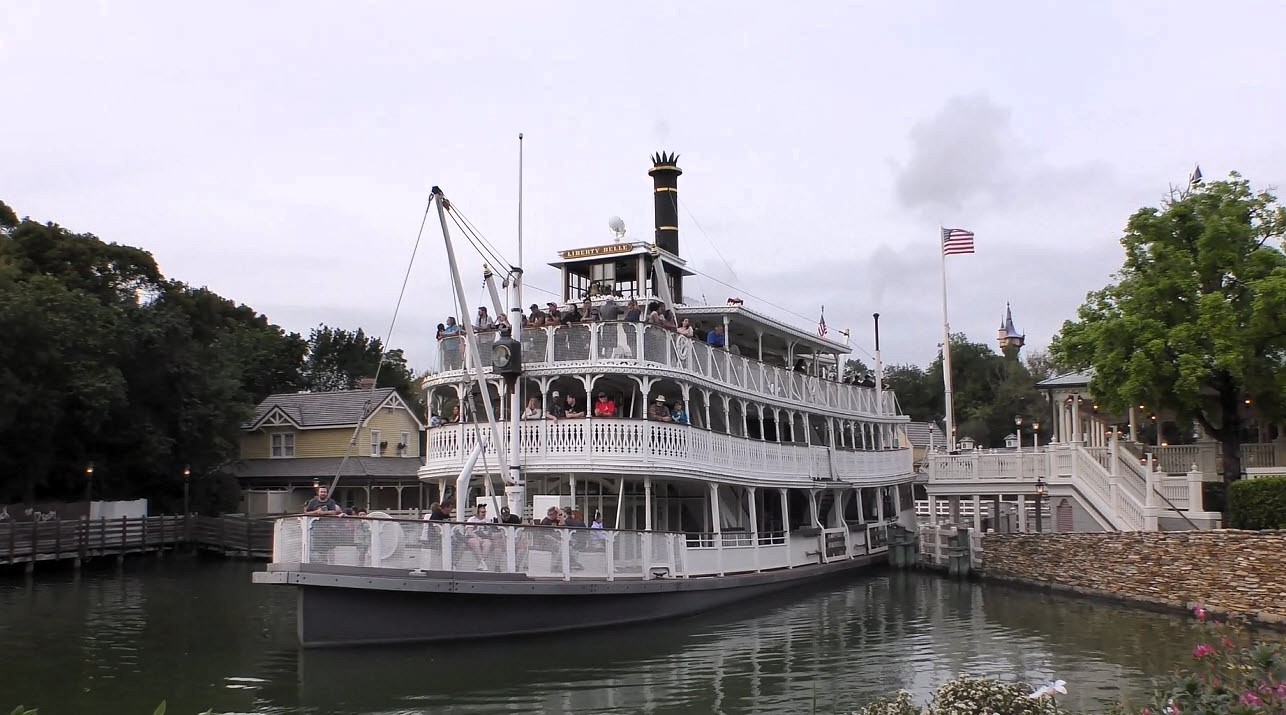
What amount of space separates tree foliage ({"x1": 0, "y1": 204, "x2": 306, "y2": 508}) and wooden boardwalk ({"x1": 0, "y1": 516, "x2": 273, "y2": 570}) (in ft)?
8.02

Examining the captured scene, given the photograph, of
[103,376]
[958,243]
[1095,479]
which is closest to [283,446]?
[103,376]

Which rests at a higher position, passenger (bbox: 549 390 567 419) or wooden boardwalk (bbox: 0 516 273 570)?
passenger (bbox: 549 390 567 419)

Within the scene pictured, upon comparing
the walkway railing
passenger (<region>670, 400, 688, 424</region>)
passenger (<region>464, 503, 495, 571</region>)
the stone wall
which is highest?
passenger (<region>670, 400, 688, 424</region>)

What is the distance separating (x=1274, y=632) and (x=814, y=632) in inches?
309

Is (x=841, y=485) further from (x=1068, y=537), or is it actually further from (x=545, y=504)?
(x=545, y=504)

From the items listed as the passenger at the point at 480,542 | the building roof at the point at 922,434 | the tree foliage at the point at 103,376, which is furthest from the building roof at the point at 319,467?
the building roof at the point at 922,434

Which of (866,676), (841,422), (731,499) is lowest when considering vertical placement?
(866,676)

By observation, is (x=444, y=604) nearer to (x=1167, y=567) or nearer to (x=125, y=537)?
(x=1167, y=567)

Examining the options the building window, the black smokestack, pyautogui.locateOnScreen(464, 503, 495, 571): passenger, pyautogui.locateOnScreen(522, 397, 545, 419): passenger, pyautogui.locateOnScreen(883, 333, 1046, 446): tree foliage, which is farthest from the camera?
pyautogui.locateOnScreen(883, 333, 1046, 446): tree foliage

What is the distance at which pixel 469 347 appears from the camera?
1989 cm

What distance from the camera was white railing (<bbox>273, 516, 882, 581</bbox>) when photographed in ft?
51.7

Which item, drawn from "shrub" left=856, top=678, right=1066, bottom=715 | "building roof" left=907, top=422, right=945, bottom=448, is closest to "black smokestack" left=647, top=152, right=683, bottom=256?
"shrub" left=856, top=678, right=1066, bottom=715

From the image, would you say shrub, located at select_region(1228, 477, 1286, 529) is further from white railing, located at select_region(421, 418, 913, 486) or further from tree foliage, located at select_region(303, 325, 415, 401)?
tree foliage, located at select_region(303, 325, 415, 401)

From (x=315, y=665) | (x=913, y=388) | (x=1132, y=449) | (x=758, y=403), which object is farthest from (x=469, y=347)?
(x=913, y=388)
